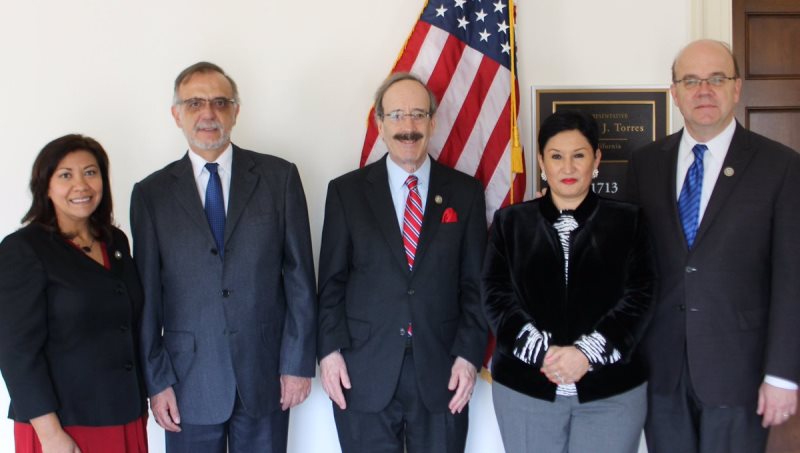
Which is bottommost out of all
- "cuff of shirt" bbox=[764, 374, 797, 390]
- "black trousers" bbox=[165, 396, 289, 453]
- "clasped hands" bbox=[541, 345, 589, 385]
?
"black trousers" bbox=[165, 396, 289, 453]

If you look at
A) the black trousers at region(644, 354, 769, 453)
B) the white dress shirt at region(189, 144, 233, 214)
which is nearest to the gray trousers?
the black trousers at region(644, 354, 769, 453)

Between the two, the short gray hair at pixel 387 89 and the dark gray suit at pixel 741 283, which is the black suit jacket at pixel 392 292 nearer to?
the short gray hair at pixel 387 89

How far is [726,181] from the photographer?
1990mm

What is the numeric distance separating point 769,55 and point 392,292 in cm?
217

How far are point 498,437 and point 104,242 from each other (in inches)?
76.5

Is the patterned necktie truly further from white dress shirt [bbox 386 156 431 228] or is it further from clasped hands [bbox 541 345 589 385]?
clasped hands [bbox 541 345 589 385]

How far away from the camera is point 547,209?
6.64 ft

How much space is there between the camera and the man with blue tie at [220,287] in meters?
2.13

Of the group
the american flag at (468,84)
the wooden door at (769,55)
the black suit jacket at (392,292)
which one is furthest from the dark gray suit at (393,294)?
the wooden door at (769,55)

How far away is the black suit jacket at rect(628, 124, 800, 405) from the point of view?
191cm

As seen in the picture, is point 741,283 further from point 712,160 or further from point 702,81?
point 702,81

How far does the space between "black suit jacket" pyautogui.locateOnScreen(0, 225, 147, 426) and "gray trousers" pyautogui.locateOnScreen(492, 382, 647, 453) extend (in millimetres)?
1221

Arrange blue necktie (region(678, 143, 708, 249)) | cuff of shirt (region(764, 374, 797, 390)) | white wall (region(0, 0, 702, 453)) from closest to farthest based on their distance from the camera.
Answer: cuff of shirt (region(764, 374, 797, 390))
blue necktie (region(678, 143, 708, 249))
white wall (region(0, 0, 702, 453))

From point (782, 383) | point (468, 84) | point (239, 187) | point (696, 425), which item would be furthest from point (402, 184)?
point (782, 383)
